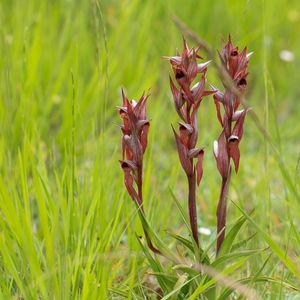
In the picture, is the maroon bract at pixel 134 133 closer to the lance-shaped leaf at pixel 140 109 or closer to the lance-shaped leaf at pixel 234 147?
the lance-shaped leaf at pixel 140 109

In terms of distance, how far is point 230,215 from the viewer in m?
2.64

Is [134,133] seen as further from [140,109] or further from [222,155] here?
[222,155]

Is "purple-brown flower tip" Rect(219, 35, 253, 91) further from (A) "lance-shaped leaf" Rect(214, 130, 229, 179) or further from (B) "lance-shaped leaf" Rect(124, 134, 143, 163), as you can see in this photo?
(B) "lance-shaped leaf" Rect(124, 134, 143, 163)

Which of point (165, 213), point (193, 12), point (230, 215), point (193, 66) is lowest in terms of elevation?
point (230, 215)

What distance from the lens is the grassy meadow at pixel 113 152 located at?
1663mm

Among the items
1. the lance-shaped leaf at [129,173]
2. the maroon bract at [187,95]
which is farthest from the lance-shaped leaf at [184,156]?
the lance-shaped leaf at [129,173]

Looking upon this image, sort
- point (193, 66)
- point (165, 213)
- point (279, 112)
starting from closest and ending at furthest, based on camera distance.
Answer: point (193, 66), point (165, 213), point (279, 112)

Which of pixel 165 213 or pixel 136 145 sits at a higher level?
pixel 136 145

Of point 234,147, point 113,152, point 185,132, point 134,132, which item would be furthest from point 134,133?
point 113,152

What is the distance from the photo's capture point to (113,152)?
2.25 metres

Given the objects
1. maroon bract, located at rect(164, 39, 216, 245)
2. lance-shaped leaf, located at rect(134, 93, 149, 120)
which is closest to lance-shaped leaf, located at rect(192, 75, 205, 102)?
maroon bract, located at rect(164, 39, 216, 245)

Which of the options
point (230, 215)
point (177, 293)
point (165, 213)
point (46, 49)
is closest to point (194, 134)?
point (177, 293)

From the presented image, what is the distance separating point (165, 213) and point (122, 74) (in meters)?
1.36

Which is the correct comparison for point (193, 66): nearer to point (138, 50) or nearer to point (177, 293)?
point (177, 293)
